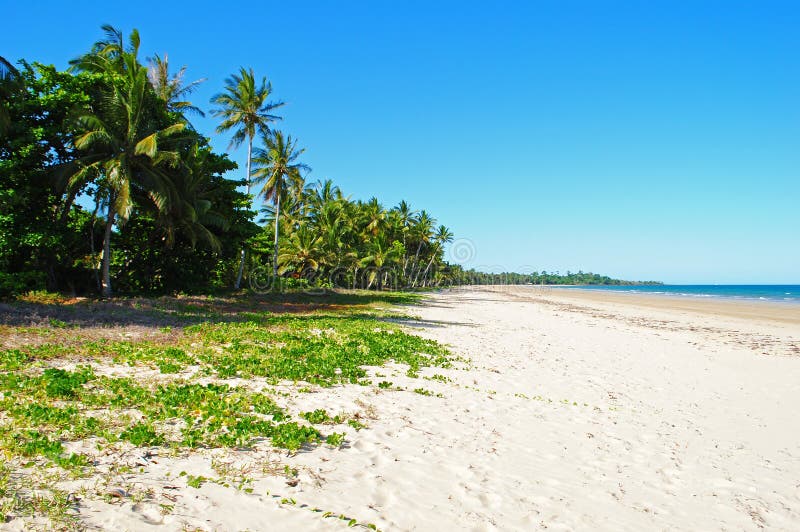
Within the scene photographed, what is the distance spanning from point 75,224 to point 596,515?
26.5 metres

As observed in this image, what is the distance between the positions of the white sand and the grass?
424 mm

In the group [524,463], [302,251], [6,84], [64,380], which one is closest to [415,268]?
[302,251]

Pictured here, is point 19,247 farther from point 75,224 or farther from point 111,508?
point 111,508

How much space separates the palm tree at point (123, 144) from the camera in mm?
19875

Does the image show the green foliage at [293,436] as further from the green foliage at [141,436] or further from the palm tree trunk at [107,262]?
the palm tree trunk at [107,262]

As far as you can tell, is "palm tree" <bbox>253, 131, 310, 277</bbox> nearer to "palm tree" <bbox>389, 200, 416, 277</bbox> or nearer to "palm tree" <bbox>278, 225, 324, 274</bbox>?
"palm tree" <bbox>278, 225, 324, 274</bbox>

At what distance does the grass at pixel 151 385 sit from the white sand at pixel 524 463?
424mm

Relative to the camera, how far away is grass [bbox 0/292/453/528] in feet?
15.1

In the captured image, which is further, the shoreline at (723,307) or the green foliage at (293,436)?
the shoreline at (723,307)

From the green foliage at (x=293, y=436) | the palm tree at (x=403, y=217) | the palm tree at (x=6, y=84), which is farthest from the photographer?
the palm tree at (x=403, y=217)

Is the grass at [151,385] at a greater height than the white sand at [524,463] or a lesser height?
greater

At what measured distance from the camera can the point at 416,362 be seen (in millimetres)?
11203

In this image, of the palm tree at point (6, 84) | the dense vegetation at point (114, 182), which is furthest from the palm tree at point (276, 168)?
the palm tree at point (6, 84)

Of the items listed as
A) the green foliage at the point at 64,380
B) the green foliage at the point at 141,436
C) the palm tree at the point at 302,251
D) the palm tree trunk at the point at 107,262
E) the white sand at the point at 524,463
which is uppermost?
the palm tree at the point at 302,251
